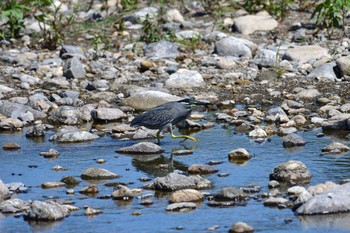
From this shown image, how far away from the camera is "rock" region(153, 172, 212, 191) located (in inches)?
374

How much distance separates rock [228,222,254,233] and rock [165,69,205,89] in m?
7.12

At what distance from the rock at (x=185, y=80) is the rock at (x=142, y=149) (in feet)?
11.5

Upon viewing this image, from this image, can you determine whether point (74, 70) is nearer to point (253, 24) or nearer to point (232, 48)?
point (232, 48)

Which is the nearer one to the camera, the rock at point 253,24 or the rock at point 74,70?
the rock at point 74,70

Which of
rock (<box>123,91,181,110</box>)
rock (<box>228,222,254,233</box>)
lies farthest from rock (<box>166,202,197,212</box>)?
rock (<box>123,91,181,110</box>)

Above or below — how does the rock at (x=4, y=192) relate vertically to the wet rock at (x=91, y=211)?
above

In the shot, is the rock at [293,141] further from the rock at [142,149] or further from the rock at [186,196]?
the rock at [186,196]

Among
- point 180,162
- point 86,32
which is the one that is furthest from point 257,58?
point 180,162

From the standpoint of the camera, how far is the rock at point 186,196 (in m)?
9.02

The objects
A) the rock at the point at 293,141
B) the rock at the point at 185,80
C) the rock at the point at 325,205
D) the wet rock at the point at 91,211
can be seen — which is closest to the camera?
the rock at the point at 325,205

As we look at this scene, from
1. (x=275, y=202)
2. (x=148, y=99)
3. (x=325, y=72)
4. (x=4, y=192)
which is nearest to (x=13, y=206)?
(x=4, y=192)

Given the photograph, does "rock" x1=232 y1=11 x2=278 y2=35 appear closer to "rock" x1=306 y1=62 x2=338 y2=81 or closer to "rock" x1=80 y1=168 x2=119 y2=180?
"rock" x1=306 y1=62 x2=338 y2=81

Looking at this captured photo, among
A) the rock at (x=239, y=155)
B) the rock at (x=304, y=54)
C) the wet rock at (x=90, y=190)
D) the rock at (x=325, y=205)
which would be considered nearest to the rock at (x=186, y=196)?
the wet rock at (x=90, y=190)

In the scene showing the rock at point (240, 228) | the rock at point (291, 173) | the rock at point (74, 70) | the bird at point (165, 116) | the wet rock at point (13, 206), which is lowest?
the rock at point (240, 228)
